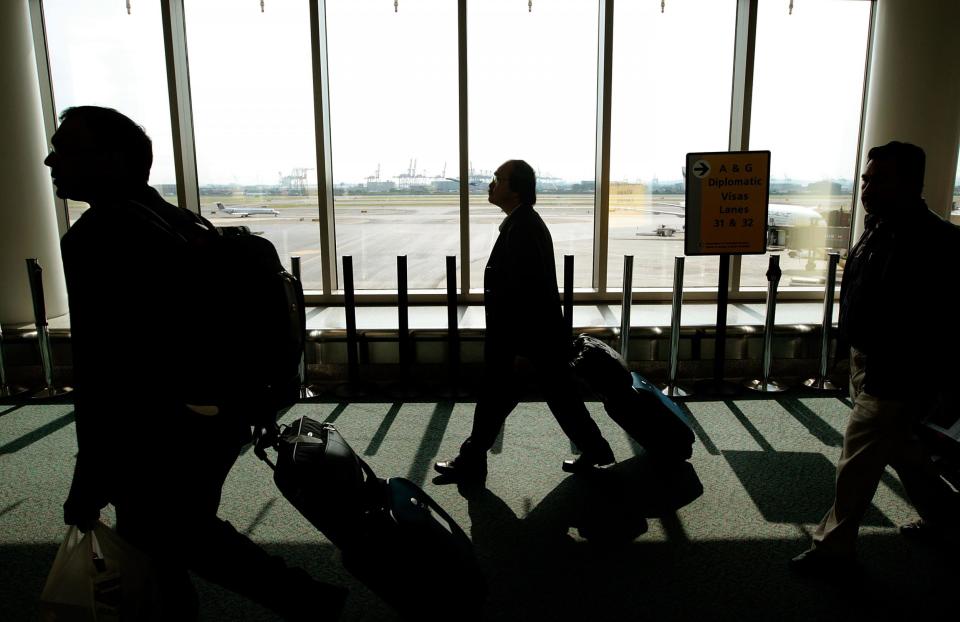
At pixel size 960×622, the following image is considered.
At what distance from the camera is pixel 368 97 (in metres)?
6.85

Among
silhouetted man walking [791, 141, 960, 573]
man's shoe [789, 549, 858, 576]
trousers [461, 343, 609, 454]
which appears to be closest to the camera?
silhouetted man walking [791, 141, 960, 573]

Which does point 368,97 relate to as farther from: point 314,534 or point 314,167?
point 314,534

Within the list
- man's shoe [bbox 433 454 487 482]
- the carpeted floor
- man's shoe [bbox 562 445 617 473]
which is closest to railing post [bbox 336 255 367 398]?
the carpeted floor

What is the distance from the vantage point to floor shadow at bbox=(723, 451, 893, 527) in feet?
10.6

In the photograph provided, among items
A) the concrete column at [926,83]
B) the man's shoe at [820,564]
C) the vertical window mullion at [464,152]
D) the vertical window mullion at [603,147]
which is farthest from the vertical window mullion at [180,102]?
the concrete column at [926,83]

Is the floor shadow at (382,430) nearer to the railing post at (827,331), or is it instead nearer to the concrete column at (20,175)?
the railing post at (827,331)

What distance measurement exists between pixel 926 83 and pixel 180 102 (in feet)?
23.5

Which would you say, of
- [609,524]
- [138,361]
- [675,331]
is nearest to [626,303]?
[675,331]

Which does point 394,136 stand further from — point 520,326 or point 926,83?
point 926,83

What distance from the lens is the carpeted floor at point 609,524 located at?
2547 millimetres

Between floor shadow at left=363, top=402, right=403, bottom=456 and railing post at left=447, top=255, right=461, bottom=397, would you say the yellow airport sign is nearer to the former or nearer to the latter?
railing post at left=447, top=255, right=461, bottom=397

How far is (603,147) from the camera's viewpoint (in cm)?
673

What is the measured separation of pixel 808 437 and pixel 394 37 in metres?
5.41

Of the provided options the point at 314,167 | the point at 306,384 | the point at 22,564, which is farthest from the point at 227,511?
the point at 314,167
